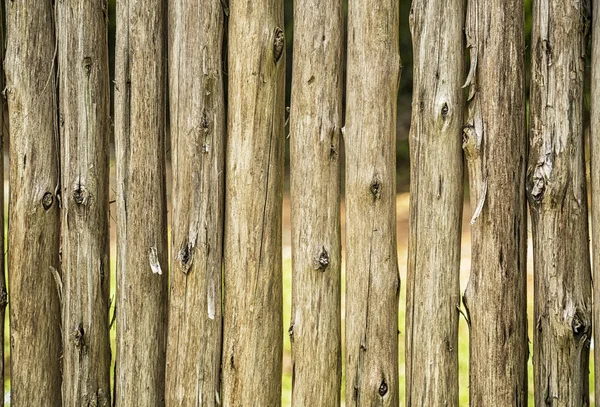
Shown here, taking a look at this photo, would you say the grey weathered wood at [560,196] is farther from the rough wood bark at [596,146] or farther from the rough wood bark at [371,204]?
the rough wood bark at [371,204]

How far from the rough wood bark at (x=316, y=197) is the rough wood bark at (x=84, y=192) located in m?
0.76

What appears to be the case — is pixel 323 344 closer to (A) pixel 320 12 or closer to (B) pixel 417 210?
(B) pixel 417 210

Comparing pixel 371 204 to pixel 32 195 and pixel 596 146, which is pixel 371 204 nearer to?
pixel 596 146

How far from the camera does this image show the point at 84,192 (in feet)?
9.62

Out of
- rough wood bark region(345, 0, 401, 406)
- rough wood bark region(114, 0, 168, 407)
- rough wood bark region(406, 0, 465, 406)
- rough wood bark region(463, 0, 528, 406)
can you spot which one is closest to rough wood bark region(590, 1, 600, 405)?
rough wood bark region(463, 0, 528, 406)

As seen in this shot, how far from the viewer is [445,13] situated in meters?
2.63

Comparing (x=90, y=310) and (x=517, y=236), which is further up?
(x=517, y=236)

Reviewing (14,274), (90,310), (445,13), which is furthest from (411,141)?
(14,274)

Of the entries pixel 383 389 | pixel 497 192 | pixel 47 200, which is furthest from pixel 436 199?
pixel 47 200

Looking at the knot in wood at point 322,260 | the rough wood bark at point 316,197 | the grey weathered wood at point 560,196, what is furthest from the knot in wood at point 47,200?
A: the grey weathered wood at point 560,196

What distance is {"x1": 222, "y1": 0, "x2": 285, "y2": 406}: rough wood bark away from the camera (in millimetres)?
2766

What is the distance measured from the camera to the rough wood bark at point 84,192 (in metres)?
2.92

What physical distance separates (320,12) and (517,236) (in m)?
1.02

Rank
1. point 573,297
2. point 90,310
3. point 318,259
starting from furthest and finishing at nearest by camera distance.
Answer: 1. point 90,310
2. point 318,259
3. point 573,297
